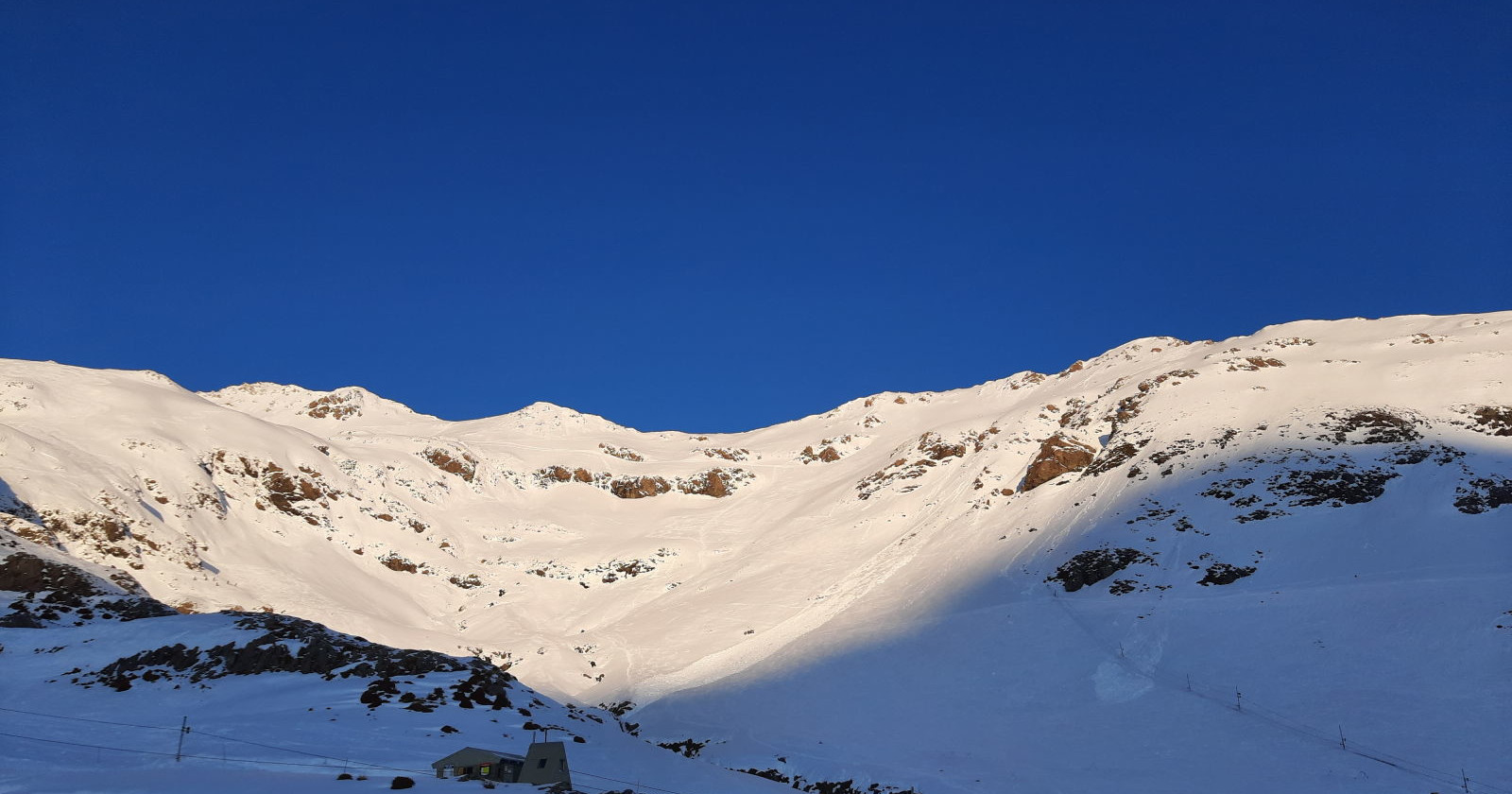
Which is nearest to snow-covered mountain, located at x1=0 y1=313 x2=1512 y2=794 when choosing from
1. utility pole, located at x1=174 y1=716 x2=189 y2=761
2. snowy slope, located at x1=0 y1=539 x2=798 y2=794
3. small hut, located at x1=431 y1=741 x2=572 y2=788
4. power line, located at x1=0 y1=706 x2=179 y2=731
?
snowy slope, located at x1=0 y1=539 x2=798 y2=794

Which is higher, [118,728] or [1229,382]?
[1229,382]

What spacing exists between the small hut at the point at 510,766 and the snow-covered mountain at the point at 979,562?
15.8 meters

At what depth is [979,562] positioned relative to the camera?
58.6m

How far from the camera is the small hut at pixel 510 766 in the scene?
21.9 m

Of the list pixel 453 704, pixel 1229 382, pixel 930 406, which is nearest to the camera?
pixel 453 704

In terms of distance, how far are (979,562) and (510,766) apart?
40871mm

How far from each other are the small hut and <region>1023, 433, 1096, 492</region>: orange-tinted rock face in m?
49.9

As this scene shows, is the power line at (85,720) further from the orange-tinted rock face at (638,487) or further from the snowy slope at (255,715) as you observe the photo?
the orange-tinted rock face at (638,487)

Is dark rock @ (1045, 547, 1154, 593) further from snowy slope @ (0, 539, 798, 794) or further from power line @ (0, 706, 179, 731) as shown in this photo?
power line @ (0, 706, 179, 731)

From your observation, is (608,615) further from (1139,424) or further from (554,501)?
(1139,424)

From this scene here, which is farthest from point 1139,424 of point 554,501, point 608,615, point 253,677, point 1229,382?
point 253,677

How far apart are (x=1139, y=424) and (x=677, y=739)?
4228cm

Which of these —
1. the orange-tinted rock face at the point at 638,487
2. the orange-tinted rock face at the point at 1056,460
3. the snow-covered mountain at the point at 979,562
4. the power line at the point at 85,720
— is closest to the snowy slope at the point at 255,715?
the power line at the point at 85,720

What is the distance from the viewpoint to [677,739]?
4359 cm
